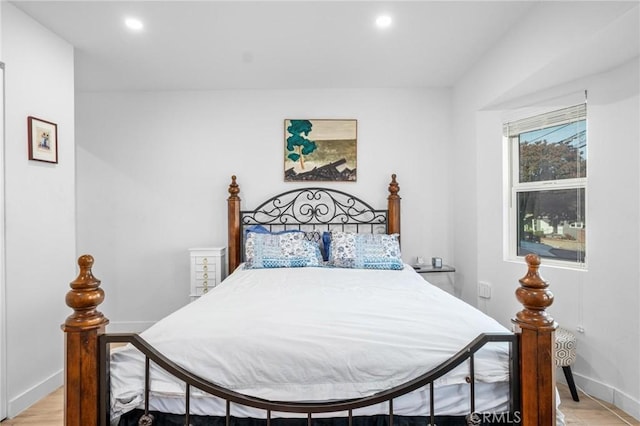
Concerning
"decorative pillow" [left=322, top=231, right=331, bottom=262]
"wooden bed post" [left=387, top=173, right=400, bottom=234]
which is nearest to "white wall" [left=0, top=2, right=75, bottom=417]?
"decorative pillow" [left=322, top=231, right=331, bottom=262]

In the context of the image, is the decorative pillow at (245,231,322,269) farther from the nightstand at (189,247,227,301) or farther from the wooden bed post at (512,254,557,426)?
the wooden bed post at (512,254,557,426)

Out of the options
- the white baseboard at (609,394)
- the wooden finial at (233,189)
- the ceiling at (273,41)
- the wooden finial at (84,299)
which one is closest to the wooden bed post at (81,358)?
the wooden finial at (84,299)

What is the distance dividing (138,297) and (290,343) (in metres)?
2.94

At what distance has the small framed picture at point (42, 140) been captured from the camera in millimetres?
2307

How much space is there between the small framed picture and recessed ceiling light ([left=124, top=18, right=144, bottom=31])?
0.91 m

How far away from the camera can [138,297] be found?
3611mm

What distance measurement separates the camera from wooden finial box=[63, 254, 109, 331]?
1.23 m

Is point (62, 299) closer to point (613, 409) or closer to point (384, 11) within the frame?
point (384, 11)

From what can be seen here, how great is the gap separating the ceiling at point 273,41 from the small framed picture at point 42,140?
70 cm

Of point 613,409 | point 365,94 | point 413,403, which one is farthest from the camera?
point 365,94

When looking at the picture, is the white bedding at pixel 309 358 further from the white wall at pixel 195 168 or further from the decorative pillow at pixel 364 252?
the white wall at pixel 195 168

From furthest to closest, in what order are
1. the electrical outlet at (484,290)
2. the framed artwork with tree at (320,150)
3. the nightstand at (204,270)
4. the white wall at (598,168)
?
the framed artwork with tree at (320,150) < the nightstand at (204,270) < the electrical outlet at (484,290) < the white wall at (598,168)

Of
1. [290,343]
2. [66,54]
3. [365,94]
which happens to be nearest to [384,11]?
[365,94]

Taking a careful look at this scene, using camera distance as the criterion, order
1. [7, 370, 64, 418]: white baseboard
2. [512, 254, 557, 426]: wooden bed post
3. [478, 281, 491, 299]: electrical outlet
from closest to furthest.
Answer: [512, 254, 557, 426]: wooden bed post → [7, 370, 64, 418]: white baseboard → [478, 281, 491, 299]: electrical outlet
